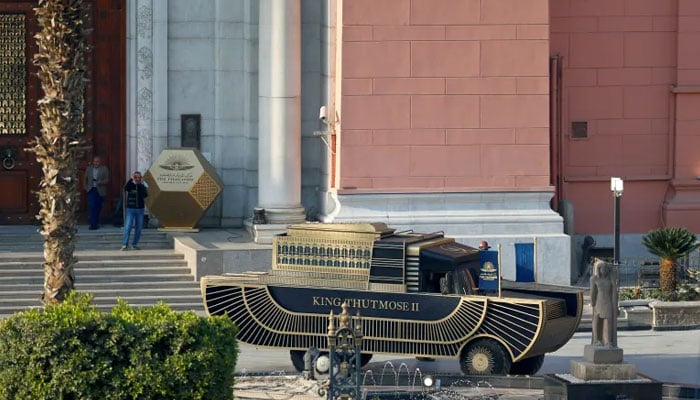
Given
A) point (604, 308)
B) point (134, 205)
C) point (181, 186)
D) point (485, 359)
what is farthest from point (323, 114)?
point (604, 308)

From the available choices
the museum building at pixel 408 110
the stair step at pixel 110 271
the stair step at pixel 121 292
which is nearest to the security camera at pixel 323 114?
the museum building at pixel 408 110

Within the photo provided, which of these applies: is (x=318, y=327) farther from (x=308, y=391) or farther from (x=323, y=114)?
(x=323, y=114)

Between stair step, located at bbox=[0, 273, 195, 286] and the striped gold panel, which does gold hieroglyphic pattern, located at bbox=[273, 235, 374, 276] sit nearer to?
the striped gold panel

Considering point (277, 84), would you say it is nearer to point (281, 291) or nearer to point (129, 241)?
point (129, 241)

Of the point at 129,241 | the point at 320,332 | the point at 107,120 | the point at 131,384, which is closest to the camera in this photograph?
the point at 131,384

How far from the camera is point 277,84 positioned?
3100cm

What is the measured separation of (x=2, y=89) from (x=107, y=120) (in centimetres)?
195

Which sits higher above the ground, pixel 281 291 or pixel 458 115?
pixel 458 115

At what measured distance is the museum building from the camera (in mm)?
30266

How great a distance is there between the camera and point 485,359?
79.7ft

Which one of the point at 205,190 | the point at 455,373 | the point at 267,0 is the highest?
the point at 267,0

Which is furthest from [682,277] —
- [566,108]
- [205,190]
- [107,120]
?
[107,120]

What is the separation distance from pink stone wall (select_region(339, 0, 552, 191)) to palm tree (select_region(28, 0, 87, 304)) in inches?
348

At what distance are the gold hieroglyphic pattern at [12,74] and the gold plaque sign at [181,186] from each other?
2861 millimetres
